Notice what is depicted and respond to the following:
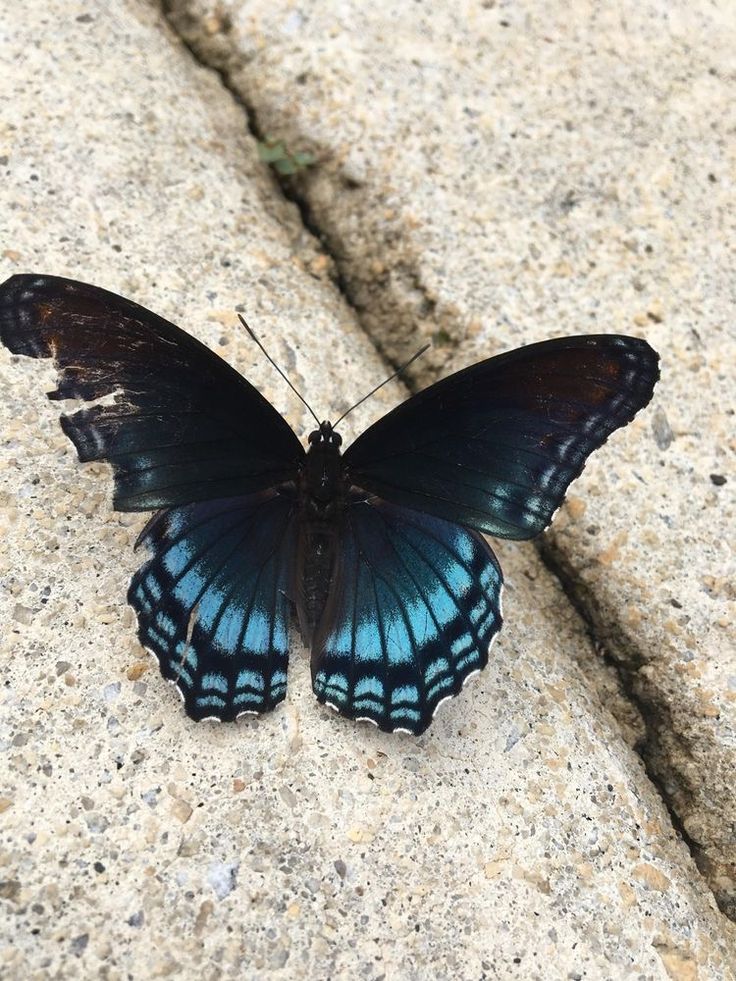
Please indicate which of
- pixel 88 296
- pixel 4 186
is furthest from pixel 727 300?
pixel 4 186

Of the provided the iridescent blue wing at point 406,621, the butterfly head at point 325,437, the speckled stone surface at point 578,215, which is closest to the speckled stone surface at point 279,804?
the iridescent blue wing at point 406,621

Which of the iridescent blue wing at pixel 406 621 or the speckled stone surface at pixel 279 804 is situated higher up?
the iridescent blue wing at pixel 406 621

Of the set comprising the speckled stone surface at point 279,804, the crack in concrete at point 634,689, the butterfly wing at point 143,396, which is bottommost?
the speckled stone surface at point 279,804

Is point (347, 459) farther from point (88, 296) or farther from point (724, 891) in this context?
point (724, 891)

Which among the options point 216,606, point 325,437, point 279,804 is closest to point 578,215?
point 325,437

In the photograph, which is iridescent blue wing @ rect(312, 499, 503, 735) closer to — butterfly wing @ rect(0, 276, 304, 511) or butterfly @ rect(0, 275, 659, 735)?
butterfly @ rect(0, 275, 659, 735)

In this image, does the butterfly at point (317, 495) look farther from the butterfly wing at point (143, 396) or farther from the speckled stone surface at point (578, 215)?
the speckled stone surface at point (578, 215)

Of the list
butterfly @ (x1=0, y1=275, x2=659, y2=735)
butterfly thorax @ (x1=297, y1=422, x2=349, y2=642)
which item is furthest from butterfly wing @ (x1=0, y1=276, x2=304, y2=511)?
butterfly thorax @ (x1=297, y1=422, x2=349, y2=642)
